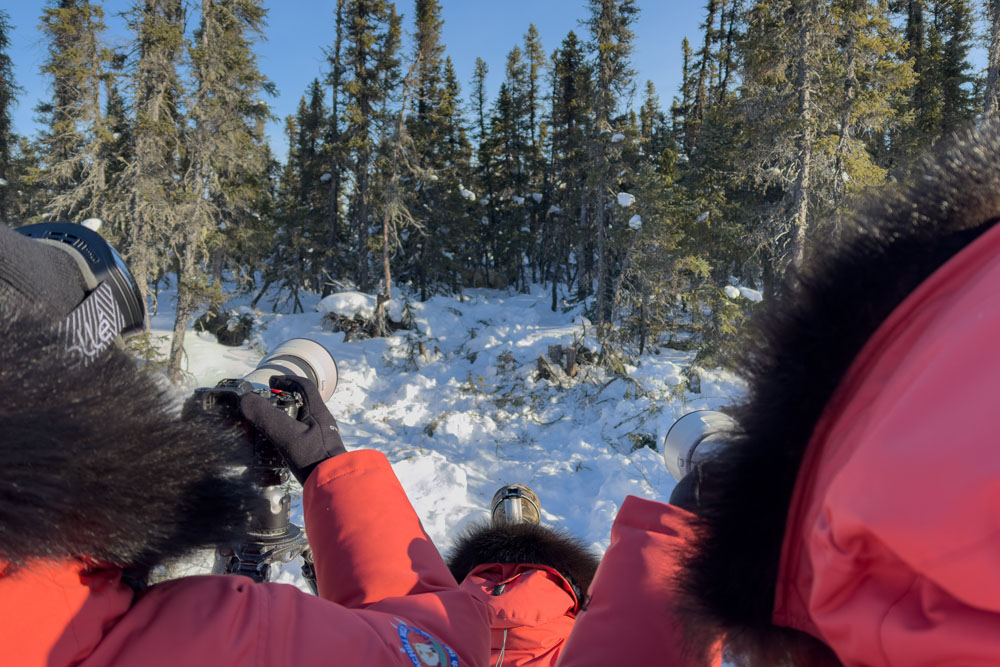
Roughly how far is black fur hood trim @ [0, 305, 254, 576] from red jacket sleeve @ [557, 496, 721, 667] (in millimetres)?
794

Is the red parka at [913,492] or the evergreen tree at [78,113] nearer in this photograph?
the red parka at [913,492]

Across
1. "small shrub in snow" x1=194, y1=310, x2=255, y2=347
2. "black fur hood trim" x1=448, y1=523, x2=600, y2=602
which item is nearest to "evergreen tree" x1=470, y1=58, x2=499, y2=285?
"small shrub in snow" x1=194, y1=310, x2=255, y2=347

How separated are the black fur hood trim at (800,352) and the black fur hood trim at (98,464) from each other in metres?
0.83

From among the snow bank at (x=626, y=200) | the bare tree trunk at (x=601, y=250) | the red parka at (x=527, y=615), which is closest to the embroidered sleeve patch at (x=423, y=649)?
the red parka at (x=527, y=615)

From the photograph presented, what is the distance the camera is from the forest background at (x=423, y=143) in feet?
31.5

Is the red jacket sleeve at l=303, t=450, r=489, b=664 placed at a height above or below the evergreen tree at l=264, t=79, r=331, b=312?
below

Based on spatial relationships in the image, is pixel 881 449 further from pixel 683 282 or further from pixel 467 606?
pixel 683 282

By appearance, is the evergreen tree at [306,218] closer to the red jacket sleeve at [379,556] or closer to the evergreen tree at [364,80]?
the evergreen tree at [364,80]

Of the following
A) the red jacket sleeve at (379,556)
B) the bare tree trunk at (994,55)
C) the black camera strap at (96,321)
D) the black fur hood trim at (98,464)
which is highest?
the bare tree trunk at (994,55)

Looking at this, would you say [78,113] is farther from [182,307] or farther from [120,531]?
[120,531]

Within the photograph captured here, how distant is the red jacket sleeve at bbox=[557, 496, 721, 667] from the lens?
1064mm

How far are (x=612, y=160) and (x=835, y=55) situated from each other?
584 cm

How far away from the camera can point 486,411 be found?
9375mm

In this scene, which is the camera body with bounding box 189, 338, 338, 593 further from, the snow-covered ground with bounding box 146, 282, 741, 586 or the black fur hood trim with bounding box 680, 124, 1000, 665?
the snow-covered ground with bounding box 146, 282, 741, 586
